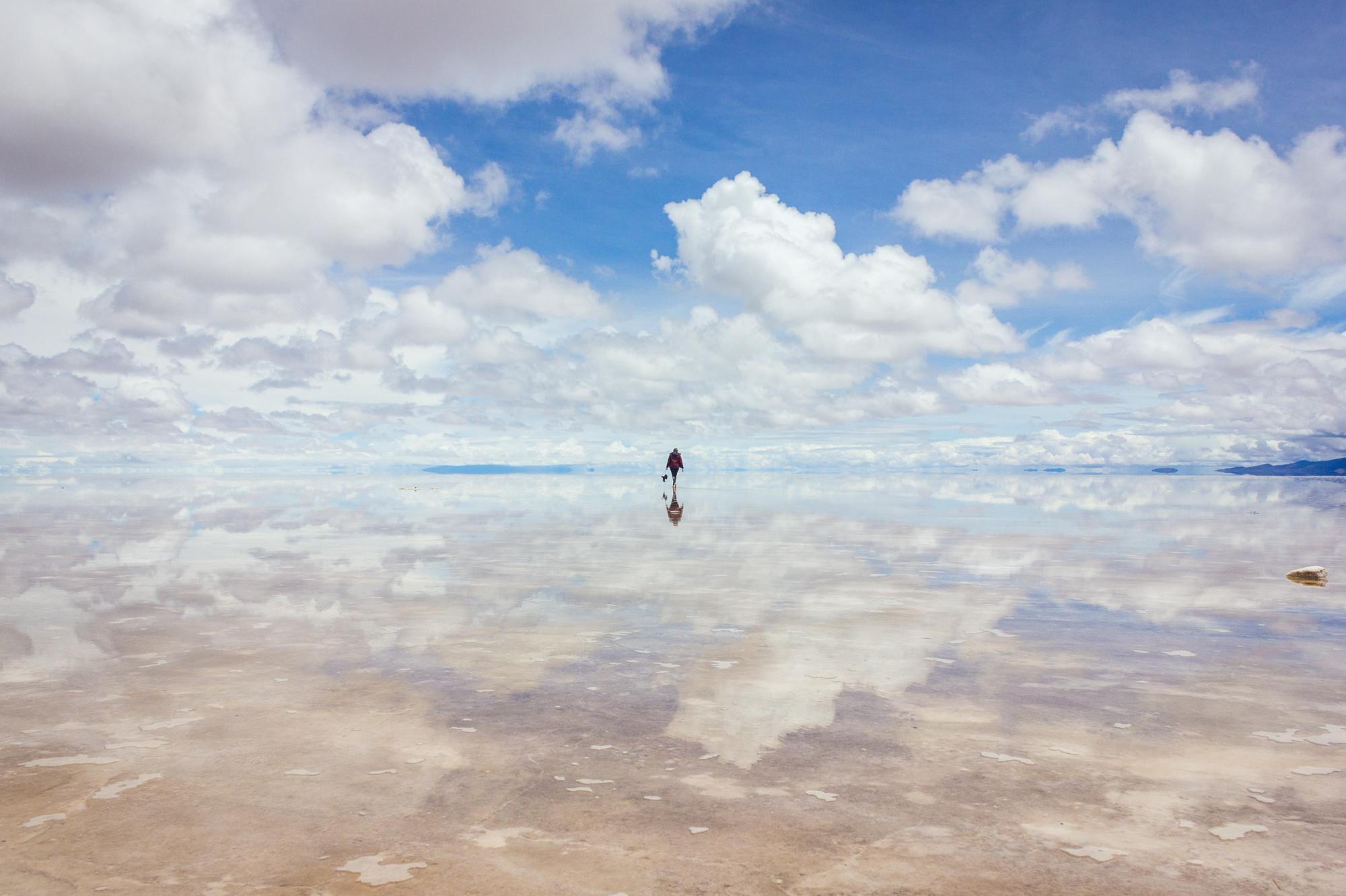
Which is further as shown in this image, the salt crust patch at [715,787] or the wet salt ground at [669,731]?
the salt crust patch at [715,787]

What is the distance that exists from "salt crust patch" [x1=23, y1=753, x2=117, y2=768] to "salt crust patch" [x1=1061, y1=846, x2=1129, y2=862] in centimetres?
650

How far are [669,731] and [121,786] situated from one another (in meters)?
3.87

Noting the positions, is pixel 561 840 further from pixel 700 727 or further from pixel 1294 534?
pixel 1294 534

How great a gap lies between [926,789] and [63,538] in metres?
24.7

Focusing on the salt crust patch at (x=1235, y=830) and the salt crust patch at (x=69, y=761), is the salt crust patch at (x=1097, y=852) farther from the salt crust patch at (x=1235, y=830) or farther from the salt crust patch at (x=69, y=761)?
the salt crust patch at (x=69, y=761)

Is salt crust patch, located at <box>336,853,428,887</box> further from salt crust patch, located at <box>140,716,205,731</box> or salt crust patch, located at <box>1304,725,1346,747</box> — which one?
salt crust patch, located at <box>1304,725,1346,747</box>

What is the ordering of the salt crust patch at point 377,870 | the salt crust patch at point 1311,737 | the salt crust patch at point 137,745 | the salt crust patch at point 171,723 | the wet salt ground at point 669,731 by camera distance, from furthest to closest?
the salt crust patch at point 171,723 → the salt crust patch at point 1311,737 → the salt crust patch at point 137,745 → the wet salt ground at point 669,731 → the salt crust patch at point 377,870

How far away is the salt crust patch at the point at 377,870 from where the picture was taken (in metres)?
4.34

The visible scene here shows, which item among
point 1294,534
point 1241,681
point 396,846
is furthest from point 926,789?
point 1294,534

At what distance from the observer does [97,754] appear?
20.1 ft

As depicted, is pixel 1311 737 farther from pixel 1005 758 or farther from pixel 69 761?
pixel 69 761

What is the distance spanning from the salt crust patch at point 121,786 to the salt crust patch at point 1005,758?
19.5 ft

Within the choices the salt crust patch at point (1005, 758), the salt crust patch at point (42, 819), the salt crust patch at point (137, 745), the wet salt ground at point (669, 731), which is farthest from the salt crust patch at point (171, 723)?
the salt crust patch at point (1005, 758)

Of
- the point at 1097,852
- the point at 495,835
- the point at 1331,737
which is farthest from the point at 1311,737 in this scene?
the point at 495,835
